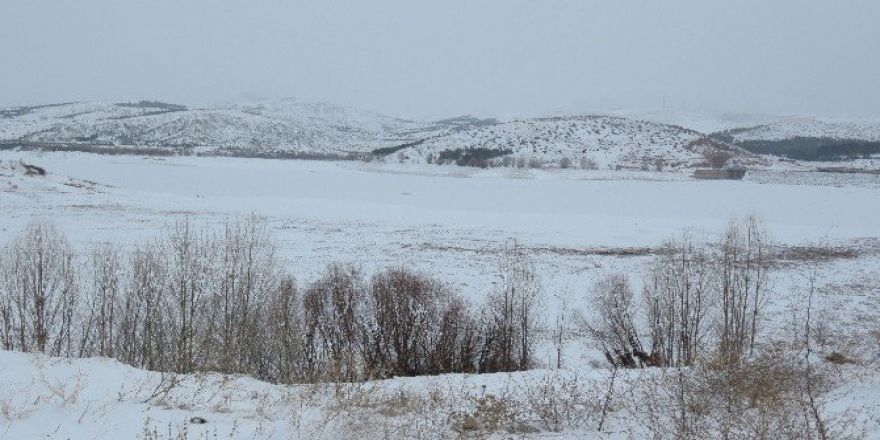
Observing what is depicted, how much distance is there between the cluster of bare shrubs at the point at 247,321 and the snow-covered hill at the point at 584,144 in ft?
315

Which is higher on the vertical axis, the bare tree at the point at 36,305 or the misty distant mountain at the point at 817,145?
the misty distant mountain at the point at 817,145

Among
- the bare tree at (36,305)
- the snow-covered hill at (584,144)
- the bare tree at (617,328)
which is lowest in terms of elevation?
the bare tree at (617,328)

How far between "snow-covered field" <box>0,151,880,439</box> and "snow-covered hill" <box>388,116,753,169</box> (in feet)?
96.0

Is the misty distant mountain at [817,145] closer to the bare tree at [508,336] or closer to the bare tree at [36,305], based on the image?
the bare tree at [508,336]

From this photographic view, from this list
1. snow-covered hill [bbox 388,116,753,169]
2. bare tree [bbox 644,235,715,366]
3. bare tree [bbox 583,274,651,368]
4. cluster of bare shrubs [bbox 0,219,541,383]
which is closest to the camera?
cluster of bare shrubs [bbox 0,219,541,383]

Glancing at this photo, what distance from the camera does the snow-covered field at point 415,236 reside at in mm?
6984

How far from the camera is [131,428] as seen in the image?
6.23m

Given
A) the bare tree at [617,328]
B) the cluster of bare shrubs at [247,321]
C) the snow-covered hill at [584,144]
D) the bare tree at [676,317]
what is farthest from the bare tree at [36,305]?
the snow-covered hill at [584,144]

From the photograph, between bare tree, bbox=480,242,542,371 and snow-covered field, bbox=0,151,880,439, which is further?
bare tree, bbox=480,242,542,371

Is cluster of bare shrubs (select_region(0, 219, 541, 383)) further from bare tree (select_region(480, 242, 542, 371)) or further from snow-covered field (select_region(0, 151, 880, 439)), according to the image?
snow-covered field (select_region(0, 151, 880, 439))

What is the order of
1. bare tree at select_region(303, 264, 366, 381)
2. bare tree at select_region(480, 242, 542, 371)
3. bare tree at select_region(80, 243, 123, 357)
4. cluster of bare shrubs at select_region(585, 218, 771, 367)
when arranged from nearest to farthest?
bare tree at select_region(80, 243, 123, 357)
bare tree at select_region(303, 264, 366, 381)
bare tree at select_region(480, 242, 542, 371)
cluster of bare shrubs at select_region(585, 218, 771, 367)

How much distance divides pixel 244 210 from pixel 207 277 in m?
30.7

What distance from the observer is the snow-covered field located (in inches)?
275

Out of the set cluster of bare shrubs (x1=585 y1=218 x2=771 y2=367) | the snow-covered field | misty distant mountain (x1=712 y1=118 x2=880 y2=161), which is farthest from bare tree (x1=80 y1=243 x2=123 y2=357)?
misty distant mountain (x1=712 y1=118 x2=880 y2=161)
